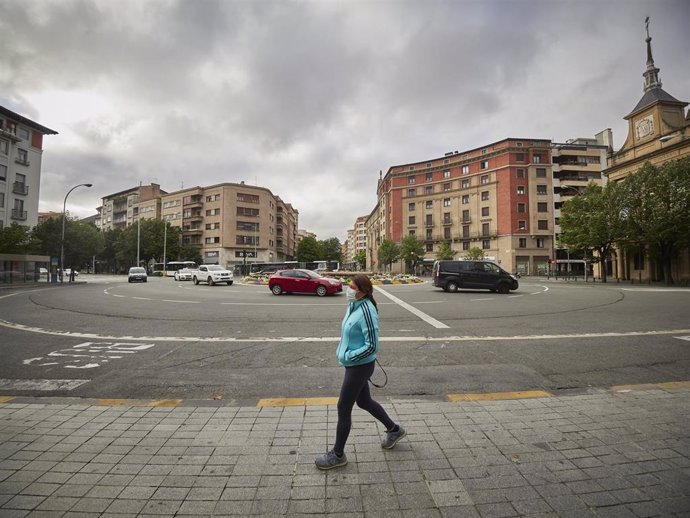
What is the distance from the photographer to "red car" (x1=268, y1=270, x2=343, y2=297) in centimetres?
1758

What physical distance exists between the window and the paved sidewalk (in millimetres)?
50243

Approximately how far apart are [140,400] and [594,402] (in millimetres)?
5302

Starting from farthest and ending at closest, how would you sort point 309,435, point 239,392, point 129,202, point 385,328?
point 129,202, point 385,328, point 239,392, point 309,435

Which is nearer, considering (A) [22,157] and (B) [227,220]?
(A) [22,157]

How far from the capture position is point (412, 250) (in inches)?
2375

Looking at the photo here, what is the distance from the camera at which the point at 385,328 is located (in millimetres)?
8648

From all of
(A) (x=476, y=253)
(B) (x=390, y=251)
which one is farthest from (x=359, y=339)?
(B) (x=390, y=251)

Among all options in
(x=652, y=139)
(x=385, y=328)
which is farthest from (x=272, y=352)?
(x=652, y=139)

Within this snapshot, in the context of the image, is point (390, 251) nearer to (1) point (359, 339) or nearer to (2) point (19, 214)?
(2) point (19, 214)

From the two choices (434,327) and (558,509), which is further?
(434,327)

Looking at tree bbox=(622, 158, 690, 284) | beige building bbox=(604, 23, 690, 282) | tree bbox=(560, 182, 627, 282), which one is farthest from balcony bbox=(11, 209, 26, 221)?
beige building bbox=(604, 23, 690, 282)

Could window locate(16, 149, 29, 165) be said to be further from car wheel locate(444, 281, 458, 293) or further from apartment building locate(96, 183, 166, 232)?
car wheel locate(444, 281, 458, 293)

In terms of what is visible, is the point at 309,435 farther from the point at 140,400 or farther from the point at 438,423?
the point at 140,400

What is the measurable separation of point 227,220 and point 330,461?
65.4 meters
